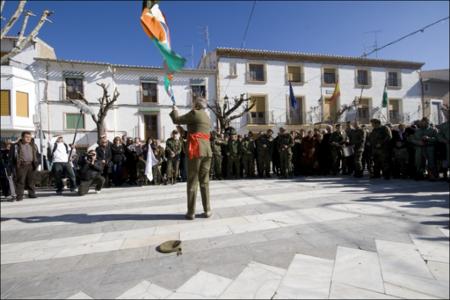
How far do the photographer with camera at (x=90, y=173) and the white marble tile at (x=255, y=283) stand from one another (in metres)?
5.98

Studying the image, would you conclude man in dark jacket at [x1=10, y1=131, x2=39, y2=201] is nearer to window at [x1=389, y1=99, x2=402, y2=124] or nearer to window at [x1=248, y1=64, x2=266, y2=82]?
window at [x1=248, y1=64, x2=266, y2=82]

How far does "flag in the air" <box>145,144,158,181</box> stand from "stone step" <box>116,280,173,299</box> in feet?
19.9

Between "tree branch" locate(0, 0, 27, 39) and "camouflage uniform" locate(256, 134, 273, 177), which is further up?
"tree branch" locate(0, 0, 27, 39)

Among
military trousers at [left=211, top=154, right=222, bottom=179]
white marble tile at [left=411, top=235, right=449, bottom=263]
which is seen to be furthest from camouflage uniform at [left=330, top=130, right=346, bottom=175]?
white marble tile at [left=411, top=235, right=449, bottom=263]

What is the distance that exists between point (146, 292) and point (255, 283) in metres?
0.86

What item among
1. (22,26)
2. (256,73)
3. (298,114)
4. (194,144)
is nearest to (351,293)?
(194,144)

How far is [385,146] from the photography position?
7484mm

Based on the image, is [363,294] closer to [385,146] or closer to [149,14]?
[149,14]

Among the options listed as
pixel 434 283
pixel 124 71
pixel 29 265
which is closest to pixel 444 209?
pixel 434 283

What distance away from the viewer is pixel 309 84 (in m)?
26.6

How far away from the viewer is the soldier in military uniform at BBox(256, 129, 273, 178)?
9219mm

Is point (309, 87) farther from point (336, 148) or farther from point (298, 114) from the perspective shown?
point (336, 148)

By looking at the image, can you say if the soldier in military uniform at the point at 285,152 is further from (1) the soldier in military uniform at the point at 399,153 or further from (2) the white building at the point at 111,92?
(2) the white building at the point at 111,92

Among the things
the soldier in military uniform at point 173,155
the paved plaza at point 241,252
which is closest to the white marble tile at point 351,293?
the paved plaza at point 241,252
